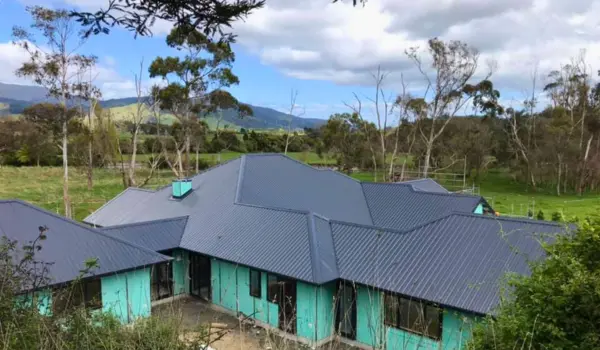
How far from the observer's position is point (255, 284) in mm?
13711

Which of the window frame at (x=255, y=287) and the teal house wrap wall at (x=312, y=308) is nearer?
the teal house wrap wall at (x=312, y=308)

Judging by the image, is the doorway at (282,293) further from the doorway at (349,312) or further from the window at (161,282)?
the window at (161,282)

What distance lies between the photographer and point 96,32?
15.8 feet

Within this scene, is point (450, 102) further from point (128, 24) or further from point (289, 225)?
point (128, 24)

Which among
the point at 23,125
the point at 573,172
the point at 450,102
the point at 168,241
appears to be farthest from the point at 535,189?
the point at 23,125

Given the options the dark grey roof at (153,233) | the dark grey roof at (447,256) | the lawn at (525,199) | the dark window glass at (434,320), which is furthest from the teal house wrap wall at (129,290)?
the lawn at (525,199)

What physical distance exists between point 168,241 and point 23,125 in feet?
119

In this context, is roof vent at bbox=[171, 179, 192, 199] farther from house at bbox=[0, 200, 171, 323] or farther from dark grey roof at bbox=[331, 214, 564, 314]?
dark grey roof at bbox=[331, 214, 564, 314]

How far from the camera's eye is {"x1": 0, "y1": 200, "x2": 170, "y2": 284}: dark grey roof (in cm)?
1171

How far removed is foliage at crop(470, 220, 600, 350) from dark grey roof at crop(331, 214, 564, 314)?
14.2ft

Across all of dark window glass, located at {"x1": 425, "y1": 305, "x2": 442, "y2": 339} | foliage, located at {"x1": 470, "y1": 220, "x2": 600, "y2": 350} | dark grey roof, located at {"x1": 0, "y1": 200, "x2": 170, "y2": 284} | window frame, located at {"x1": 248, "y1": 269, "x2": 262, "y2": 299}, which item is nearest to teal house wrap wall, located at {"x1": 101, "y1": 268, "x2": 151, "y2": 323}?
dark grey roof, located at {"x1": 0, "y1": 200, "x2": 170, "y2": 284}

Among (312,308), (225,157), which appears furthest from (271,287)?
(225,157)

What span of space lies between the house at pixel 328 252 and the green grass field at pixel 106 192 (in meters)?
11.9

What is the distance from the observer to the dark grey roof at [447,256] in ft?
34.7
